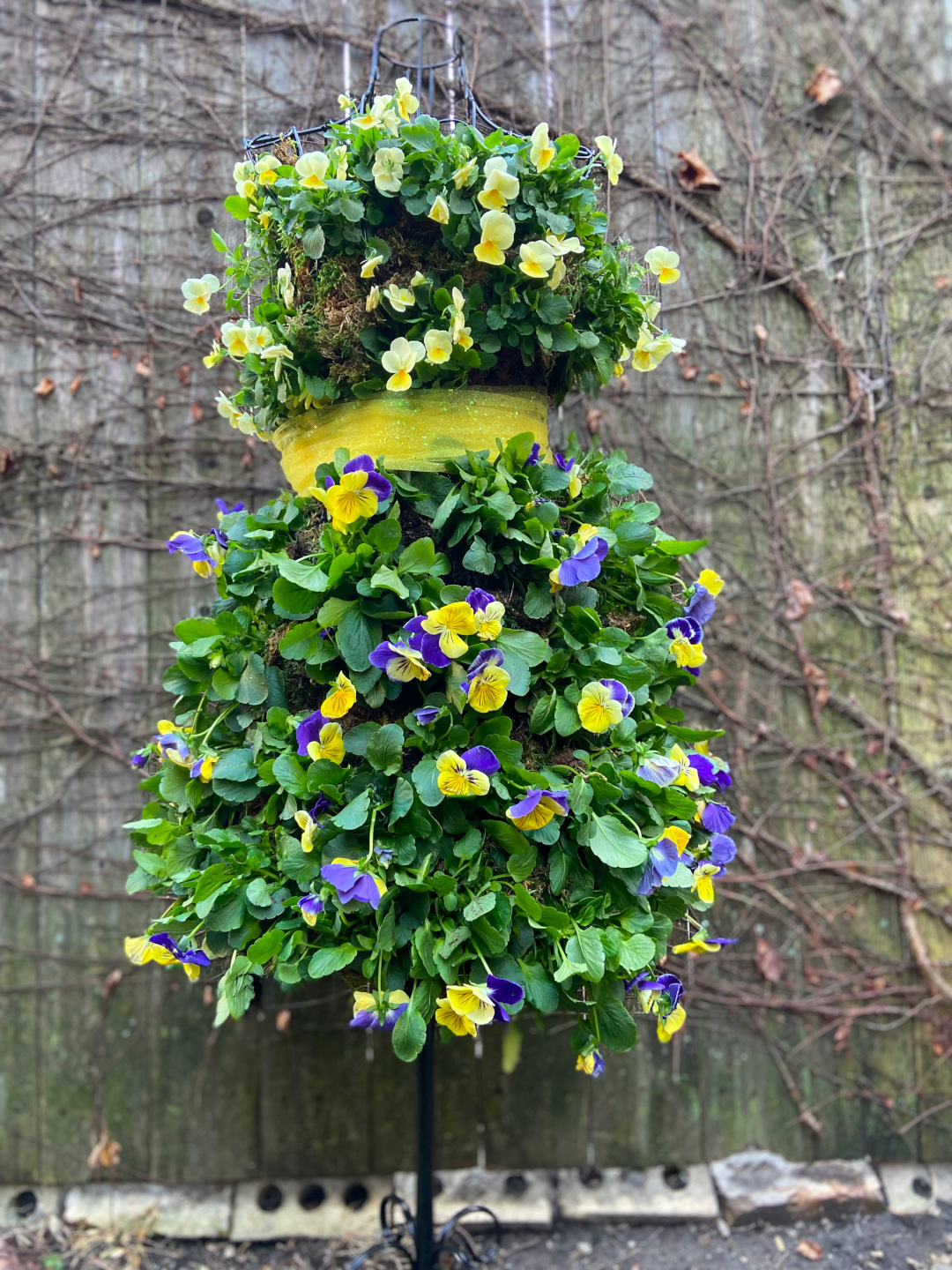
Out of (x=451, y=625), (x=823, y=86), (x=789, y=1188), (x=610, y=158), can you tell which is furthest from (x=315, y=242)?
(x=789, y=1188)

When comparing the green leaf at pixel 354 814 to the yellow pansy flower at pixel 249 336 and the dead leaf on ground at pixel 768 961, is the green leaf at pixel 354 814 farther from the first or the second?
the dead leaf on ground at pixel 768 961

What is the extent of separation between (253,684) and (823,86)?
2.41 metres

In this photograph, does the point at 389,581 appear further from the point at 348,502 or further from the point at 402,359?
the point at 402,359

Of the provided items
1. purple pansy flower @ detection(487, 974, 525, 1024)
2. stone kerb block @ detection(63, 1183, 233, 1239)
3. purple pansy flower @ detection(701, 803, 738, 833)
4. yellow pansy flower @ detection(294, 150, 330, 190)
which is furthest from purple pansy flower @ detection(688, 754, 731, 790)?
stone kerb block @ detection(63, 1183, 233, 1239)

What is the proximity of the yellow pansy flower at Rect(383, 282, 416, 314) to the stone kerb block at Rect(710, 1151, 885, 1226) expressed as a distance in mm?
2222

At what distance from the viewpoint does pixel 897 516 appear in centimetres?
227

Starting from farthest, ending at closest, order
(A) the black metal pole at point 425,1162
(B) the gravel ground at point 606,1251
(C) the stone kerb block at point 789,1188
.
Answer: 1. (C) the stone kerb block at point 789,1188
2. (B) the gravel ground at point 606,1251
3. (A) the black metal pole at point 425,1162

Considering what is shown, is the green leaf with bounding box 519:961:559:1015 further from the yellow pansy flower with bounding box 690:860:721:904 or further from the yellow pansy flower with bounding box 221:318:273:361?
the yellow pansy flower with bounding box 221:318:273:361

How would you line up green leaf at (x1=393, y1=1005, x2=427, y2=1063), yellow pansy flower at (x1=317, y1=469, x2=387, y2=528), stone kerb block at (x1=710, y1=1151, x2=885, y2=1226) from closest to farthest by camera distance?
green leaf at (x1=393, y1=1005, x2=427, y2=1063)
yellow pansy flower at (x1=317, y1=469, x2=387, y2=528)
stone kerb block at (x1=710, y1=1151, x2=885, y2=1226)

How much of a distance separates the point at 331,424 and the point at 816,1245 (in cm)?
224

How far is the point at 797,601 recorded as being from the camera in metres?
2.22

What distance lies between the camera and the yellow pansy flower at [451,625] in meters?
0.99

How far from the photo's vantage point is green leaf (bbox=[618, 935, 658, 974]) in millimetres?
969

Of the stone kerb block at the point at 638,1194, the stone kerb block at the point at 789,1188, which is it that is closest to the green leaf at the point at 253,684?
the stone kerb block at the point at 638,1194
